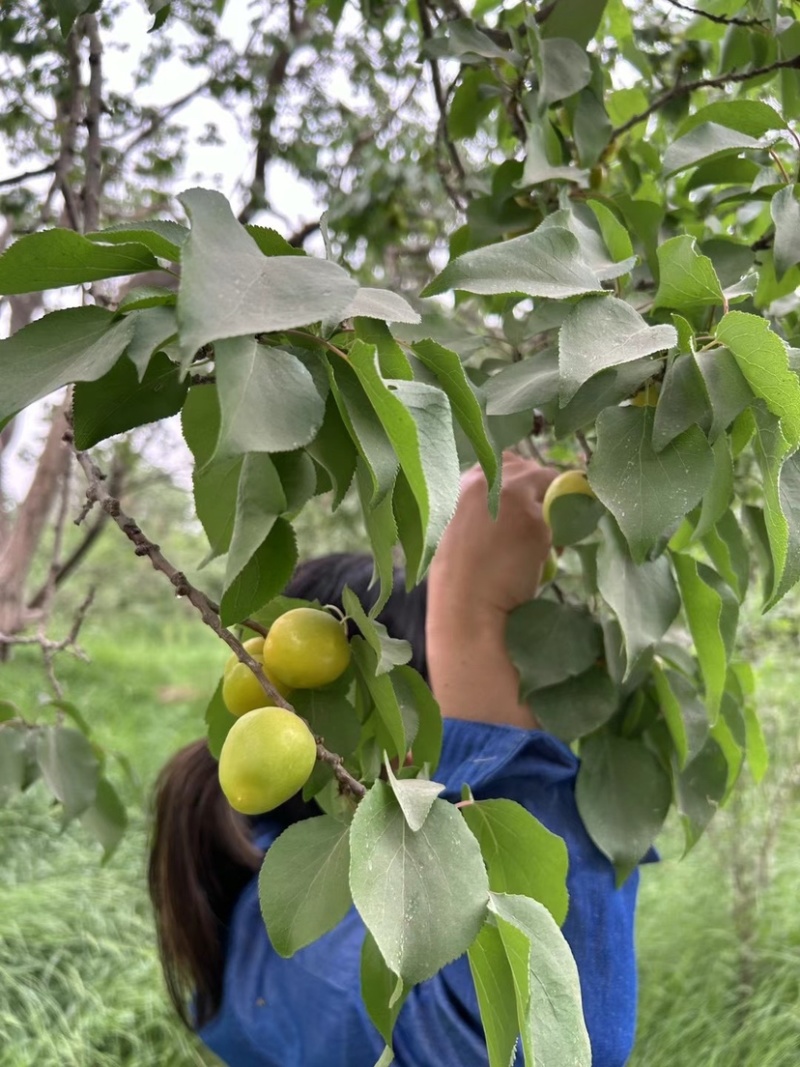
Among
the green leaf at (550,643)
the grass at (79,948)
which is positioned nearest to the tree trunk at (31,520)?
the grass at (79,948)

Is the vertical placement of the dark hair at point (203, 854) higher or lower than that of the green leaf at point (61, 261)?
lower

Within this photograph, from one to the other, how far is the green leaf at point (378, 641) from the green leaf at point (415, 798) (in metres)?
0.05

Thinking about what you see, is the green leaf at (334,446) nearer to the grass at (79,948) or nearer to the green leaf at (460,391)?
the green leaf at (460,391)

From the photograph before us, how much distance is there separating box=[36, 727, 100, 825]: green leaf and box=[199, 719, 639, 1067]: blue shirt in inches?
9.7

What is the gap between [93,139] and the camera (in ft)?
2.57

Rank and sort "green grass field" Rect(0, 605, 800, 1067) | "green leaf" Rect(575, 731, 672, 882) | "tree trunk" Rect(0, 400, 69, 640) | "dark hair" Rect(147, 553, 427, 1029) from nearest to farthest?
"green leaf" Rect(575, 731, 672, 882), "dark hair" Rect(147, 553, 427, 1029), "tree trunk" Rect(0, 400, 69, 640), "green grass field" Rect(0, 605, 800, 1067)

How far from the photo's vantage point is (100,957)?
7.12 ft

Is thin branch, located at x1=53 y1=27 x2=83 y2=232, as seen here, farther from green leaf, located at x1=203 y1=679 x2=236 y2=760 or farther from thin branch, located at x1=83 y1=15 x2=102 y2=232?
green leaf, located at x1=203 y1=679 x2=236 y2=760

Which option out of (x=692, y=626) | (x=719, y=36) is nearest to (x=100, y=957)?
(x=692, y=626)

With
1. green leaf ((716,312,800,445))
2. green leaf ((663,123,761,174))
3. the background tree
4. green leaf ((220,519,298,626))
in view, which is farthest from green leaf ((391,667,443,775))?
green leaf ((663,123,761,174))

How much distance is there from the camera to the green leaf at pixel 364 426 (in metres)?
0.33

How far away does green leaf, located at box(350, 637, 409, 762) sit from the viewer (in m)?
0.43

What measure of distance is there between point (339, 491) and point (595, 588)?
334 mm

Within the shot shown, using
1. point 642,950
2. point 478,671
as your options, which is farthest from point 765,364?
point 642,950
